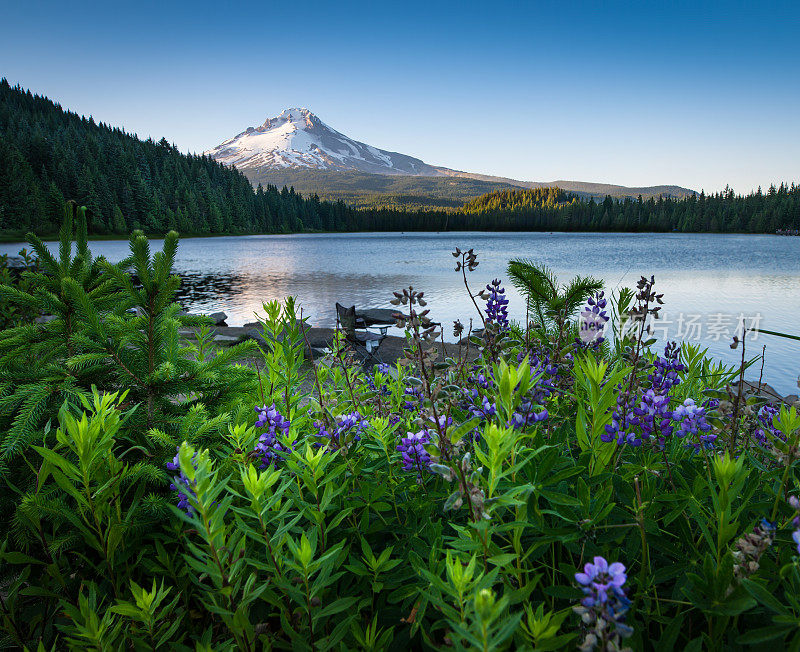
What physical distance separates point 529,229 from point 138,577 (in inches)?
7026

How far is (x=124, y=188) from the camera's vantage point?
341ft

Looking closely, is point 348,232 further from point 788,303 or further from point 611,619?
point 611,619

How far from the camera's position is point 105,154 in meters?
111

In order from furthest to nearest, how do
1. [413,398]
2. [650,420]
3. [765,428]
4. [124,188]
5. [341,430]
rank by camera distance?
[124,188]
[413,398]
[765,428]
[341,430]
[650,420]

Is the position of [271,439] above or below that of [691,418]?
below

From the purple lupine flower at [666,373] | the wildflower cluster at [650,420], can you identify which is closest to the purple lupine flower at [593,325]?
the purple lupine flower at [666,373]

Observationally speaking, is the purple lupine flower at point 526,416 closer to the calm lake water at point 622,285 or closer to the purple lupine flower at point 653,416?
the purple lupine flower at point 653,416

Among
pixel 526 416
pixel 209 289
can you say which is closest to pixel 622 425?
pixel 526 416

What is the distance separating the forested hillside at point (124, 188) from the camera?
87312mm

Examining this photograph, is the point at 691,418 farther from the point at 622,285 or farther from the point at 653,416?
the point at 622,285

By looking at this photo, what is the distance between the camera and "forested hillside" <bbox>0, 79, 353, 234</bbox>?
87.3 metres

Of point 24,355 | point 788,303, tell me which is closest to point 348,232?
point 788,303

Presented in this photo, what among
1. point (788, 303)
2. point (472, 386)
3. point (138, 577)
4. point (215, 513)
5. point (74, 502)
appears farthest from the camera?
point (788, 303)

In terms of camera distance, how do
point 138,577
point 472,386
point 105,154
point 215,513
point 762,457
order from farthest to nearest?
point 105,154 < point 472,386 < point 762,457 < point 138,577 < point 215,513
